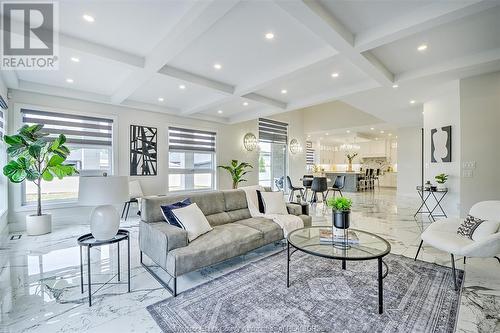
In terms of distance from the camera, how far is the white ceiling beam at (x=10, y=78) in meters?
3.63

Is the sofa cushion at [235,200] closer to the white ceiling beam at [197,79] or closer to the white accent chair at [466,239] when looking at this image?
the white ceiling beam at [197,79]

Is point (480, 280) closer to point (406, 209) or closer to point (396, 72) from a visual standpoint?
point (396, 72)

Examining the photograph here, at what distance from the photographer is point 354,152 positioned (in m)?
13.7

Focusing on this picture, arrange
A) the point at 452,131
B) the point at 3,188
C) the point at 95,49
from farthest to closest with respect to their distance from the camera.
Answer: the point at 452,131, the point at 3,188, the point at 95,49

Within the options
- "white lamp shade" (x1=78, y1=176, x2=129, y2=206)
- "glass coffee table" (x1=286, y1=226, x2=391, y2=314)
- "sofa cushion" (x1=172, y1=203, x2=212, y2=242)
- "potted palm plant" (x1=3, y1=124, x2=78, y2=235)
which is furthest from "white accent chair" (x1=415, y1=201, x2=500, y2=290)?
"potted palm plant" (x1=3, y1=124, x2=78, y2=235)

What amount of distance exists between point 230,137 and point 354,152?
29.4 feet

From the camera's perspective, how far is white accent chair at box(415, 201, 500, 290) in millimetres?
2205

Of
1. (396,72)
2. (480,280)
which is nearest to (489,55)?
(396,72)

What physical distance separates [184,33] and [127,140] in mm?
3933

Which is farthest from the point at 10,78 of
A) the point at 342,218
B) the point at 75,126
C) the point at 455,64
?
the point at 455,64

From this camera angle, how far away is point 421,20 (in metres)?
2.45

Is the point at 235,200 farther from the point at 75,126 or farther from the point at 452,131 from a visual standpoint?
the point at 452,131

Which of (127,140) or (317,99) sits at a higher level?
(317,99)

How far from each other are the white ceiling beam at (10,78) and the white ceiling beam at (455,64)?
6563 millimetres
